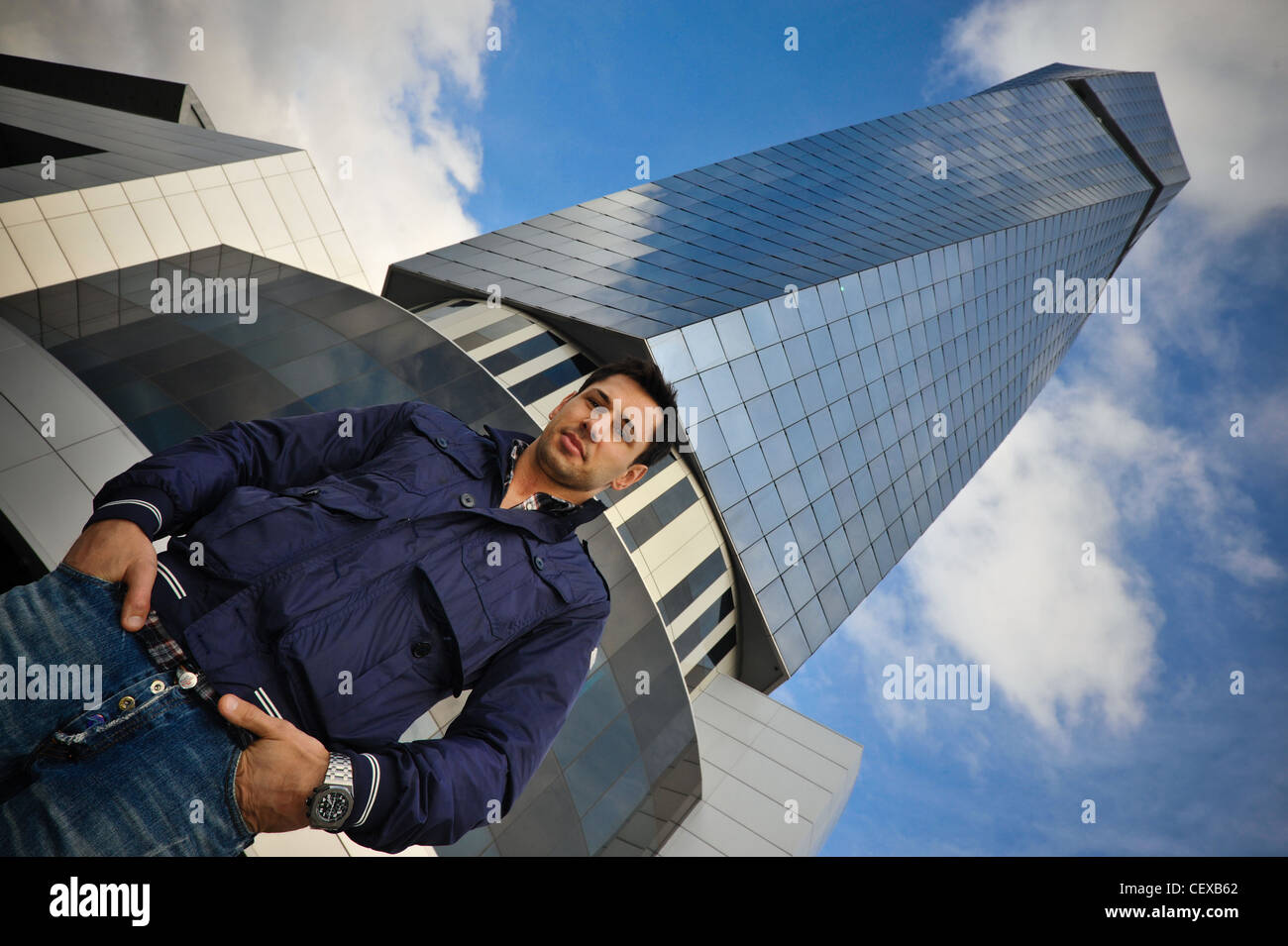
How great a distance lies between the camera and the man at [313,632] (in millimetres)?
1803

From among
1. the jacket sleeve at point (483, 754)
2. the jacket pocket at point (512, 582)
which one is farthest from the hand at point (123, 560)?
the jacket pocket at point (512, 582)

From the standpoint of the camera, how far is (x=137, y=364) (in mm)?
9164

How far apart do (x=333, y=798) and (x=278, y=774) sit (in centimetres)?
18

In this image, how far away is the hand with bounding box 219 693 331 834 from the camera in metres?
1.89

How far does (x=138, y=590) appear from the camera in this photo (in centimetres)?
200

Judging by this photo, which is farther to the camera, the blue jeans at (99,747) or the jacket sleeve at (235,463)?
the jacket sleeve at (235,463)

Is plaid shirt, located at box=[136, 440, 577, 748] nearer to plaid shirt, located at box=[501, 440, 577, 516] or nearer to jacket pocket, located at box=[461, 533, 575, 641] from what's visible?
jacket pocket, located at box=[461, 533, 575, 641]

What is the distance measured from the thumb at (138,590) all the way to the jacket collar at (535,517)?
119cm

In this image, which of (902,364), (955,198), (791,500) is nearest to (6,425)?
(791,500)

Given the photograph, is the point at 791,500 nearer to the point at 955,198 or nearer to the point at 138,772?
the point at 138,772

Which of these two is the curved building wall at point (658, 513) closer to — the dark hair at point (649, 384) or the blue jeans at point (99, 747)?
the dark hair at point (649, 384)

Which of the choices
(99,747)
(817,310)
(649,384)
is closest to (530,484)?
(649,384)

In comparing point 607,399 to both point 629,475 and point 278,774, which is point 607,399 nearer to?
point 629,475

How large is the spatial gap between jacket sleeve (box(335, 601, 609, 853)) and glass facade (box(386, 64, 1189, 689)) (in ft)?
→ 46.9
